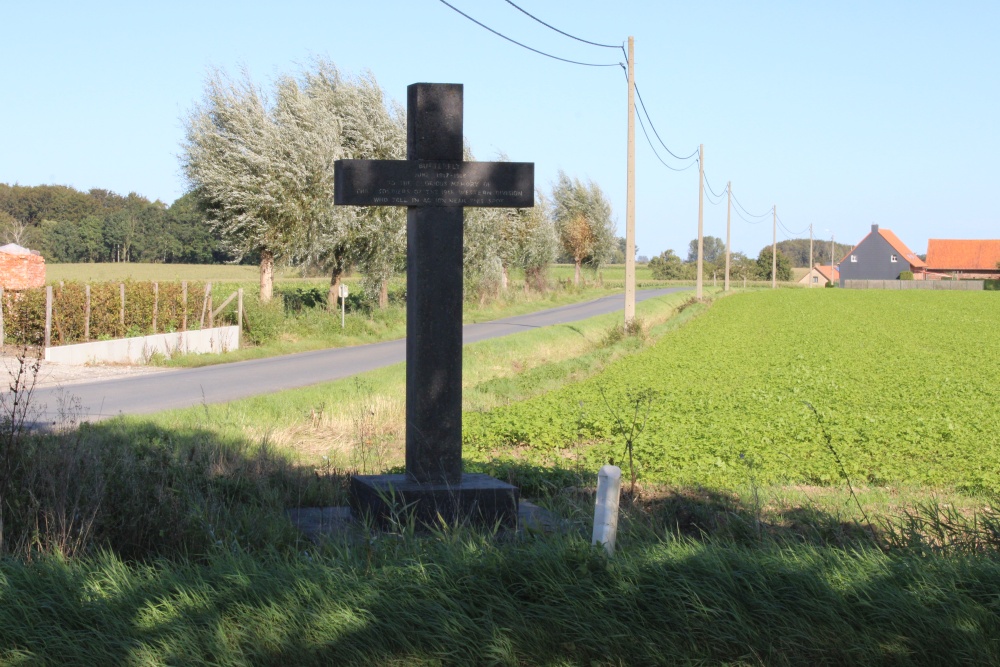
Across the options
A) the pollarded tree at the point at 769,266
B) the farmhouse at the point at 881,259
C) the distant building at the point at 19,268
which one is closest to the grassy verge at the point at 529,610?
the distant building at the point at 19,268

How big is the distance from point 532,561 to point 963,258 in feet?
438

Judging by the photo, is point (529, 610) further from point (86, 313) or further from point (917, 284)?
point (917, 284)

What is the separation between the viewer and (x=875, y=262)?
128m

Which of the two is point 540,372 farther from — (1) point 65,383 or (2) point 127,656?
(2) point 127,656

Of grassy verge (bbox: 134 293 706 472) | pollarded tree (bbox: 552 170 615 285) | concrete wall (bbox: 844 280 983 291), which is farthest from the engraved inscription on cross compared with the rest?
concrete wall (bbox: 844 280 983 291)

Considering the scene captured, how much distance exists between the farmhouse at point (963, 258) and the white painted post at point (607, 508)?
129 m

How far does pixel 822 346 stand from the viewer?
1066 inches

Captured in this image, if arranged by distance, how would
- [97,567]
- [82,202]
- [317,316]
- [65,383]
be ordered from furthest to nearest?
[82,202] < [317,316] < [65,383] < [97,567]

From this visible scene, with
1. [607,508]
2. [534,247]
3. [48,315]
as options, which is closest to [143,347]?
[48,315]

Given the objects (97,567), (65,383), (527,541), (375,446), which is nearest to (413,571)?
(527,541)

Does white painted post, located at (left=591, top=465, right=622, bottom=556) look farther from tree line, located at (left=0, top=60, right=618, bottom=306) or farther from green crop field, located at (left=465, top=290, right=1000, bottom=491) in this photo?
tree line, located at (left=0, top=60, right=618, bottom=306)

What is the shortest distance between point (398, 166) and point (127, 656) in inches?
167

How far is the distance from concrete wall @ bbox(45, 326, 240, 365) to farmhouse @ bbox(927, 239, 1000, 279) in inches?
4518

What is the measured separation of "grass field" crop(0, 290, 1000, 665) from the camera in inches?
160
